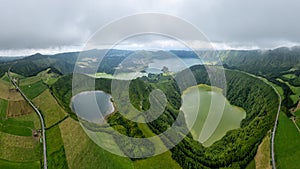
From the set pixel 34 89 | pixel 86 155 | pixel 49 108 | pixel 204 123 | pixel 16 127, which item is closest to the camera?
pixel 86 155

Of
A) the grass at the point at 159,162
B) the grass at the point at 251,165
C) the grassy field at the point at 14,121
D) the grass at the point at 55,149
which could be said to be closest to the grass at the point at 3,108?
the grassy field at the point at 14,121

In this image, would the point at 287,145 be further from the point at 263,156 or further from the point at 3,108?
the point at 3,108

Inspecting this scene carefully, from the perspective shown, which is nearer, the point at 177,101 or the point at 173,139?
the point at 173,139

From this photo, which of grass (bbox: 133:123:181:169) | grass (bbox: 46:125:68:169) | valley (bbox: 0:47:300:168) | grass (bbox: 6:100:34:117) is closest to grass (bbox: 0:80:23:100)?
valley (bbox: 0:47:300:168)

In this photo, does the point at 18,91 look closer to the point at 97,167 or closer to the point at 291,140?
the point at 97,167

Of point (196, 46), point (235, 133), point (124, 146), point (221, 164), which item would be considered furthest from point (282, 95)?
point (196, 46)

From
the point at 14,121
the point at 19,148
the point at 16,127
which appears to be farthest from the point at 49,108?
the point at 19,148

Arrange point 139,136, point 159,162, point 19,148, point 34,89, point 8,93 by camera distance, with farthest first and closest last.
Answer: point 34,89 < point 8,93 < point 139,136 < point 19,148 < point 159,162

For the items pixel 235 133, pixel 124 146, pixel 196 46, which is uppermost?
pixel 196 46
